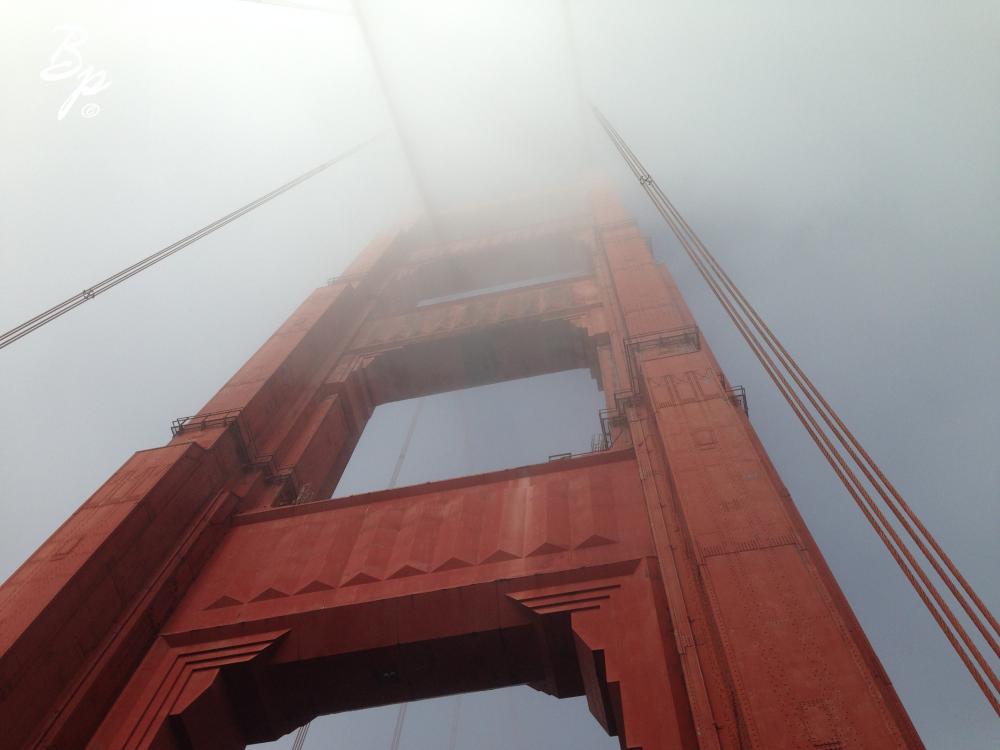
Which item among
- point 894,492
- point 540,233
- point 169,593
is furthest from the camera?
point 540,233

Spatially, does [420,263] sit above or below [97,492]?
above

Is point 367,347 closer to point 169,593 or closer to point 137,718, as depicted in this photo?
point 169,593

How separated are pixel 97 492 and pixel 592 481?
6.69 m

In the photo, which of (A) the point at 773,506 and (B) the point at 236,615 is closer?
(A) the point at 773,506

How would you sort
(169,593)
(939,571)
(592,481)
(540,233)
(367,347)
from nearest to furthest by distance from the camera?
(939,571) → (169,593) → (592,481) → (367,347) → (540,233)

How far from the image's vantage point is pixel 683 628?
20.5ft

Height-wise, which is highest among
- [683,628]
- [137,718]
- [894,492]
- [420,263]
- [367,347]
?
[420,263]

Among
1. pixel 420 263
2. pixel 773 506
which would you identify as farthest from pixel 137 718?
pixel 420 263

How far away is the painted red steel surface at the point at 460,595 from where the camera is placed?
558 centimetres

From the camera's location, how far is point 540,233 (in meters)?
21.5

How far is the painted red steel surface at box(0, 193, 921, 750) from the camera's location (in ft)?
18.3

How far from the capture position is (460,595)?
7.66 m

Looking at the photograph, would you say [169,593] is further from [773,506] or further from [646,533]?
[773,506]

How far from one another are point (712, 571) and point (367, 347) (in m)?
11.2
